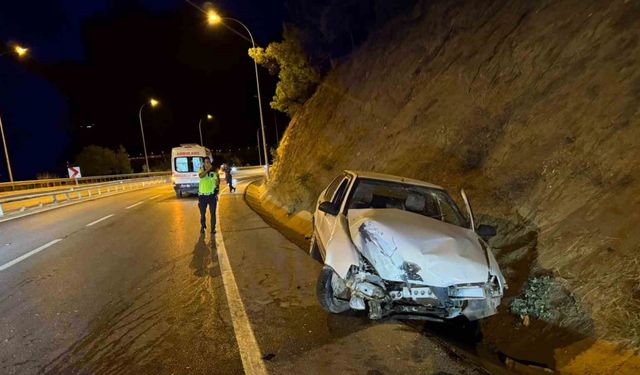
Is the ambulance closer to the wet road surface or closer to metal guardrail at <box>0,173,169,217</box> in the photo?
metal guardrail at <box>0,173,169,217</box>

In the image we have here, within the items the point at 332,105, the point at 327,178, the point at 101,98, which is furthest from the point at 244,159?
the point at 327,178

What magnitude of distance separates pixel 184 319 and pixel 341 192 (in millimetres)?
2889

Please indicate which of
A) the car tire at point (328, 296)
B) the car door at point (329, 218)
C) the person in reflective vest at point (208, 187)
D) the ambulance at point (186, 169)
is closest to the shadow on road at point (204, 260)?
the person in reflective vest at point (208, 187)

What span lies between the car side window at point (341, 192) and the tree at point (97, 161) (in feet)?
182

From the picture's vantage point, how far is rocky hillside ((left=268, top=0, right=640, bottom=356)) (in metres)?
5.25

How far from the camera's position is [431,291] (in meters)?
4.43

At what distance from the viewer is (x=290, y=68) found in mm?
24750

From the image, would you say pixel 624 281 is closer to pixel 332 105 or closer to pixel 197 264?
pixel 197 264

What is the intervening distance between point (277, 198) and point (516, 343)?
14.3 metres

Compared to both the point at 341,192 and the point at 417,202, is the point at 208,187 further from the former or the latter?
the point at 417,202

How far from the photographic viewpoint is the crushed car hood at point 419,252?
4.43 m

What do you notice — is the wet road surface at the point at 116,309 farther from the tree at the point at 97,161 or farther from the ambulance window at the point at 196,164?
the tree at the point at 97,161

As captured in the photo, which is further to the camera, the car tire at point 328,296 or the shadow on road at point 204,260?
the shadow on road at point 204,260

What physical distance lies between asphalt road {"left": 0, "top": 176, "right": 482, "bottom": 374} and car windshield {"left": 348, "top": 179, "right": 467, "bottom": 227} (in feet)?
5.00
